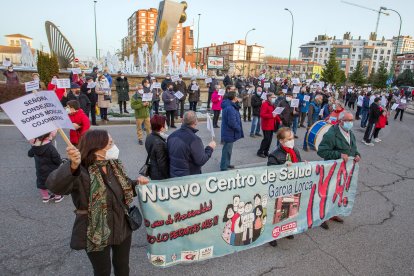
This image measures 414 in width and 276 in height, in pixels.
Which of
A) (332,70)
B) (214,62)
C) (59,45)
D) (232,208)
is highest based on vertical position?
(214,62)

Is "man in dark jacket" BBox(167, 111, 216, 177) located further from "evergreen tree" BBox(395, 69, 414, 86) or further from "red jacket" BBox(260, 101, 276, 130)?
"evergreen tree" BBox(395, 69, 414, 86)

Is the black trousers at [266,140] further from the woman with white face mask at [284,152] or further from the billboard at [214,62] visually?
the billboard at [214,62]

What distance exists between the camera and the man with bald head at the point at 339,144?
4.44 meters

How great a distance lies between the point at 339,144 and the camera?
4438 millimetres

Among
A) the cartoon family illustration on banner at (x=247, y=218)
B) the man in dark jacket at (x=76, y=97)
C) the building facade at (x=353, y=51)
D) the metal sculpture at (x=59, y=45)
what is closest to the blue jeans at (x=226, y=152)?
the cartoon family illustration on banner at (x=247, y=218)

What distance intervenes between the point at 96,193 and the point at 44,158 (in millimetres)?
3094

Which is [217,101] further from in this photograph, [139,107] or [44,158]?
[44,158]

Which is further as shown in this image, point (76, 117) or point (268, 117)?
point (268, 117)

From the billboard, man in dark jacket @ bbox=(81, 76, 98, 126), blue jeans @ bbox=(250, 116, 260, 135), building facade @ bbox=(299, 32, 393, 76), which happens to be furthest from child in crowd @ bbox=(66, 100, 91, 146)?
building facade @ bbox=(299, 32, 393, 76)

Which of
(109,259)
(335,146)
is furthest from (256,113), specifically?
(109,259)

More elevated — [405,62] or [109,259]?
[405,62]

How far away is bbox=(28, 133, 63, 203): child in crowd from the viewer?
177 inches

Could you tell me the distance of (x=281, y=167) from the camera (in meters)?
3.56

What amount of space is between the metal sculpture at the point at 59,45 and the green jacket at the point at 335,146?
864 inches
